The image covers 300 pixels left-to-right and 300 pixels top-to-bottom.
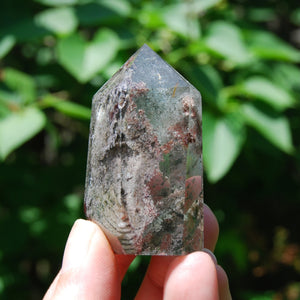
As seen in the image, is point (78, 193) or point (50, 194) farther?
point (78, 193)

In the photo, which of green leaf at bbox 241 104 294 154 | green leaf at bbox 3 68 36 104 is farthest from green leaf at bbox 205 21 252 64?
green leaf at bbox 3 68 36 104

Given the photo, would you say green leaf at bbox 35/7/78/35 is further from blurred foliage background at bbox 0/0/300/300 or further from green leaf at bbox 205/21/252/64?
green leaf at bbox 205/21/252/64

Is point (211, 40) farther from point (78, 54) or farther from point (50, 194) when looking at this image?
point (50, 194)

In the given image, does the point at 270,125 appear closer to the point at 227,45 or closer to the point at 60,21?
the point at 227,45

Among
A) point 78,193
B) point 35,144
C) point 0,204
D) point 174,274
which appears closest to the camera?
point 174,274

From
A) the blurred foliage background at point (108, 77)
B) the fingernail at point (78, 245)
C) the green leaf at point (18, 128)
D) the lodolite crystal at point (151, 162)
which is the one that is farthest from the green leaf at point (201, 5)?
the fingernail at point (78, 245)

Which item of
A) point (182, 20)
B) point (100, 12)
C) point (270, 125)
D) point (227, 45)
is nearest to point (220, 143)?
point (270, 125)

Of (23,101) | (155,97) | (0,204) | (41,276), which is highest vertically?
(155,97)

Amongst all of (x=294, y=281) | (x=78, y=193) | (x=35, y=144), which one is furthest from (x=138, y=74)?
(x=294, y=281)
